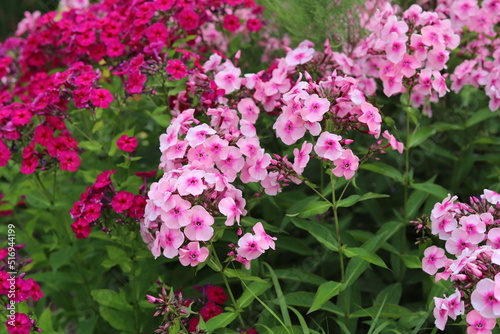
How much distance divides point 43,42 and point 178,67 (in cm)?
98

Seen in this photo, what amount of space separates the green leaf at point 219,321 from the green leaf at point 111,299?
583mm

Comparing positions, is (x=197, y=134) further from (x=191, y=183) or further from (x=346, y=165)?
(x=346, y=165)

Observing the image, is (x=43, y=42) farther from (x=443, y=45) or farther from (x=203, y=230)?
(x=443, y=45)

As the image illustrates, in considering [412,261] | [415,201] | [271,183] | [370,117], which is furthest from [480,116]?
[271,183]

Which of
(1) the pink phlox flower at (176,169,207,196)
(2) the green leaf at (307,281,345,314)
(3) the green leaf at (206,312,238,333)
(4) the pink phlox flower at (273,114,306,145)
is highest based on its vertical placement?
(4) the pink phlox flower at (273,114,306,145)

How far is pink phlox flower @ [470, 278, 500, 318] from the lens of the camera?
1575 millimetres

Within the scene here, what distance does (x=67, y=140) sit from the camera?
2535 millimetres

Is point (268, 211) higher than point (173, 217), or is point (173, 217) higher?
point (173, 217)

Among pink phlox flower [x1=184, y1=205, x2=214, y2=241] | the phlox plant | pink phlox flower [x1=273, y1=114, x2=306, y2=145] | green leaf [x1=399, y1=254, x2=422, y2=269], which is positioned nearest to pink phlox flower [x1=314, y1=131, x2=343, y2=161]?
the phlox plant

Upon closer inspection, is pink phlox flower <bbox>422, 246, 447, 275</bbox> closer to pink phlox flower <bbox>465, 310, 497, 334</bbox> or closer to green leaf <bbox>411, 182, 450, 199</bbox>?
pink phlox flower <bbox>465, 310, 497, 334</bbox>

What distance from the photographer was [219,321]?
214 centimetres

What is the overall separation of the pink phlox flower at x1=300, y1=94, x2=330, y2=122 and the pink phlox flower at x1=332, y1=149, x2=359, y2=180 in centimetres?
15

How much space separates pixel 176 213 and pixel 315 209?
53 centimetres

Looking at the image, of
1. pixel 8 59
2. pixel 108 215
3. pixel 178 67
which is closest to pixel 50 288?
pixel 108 215
